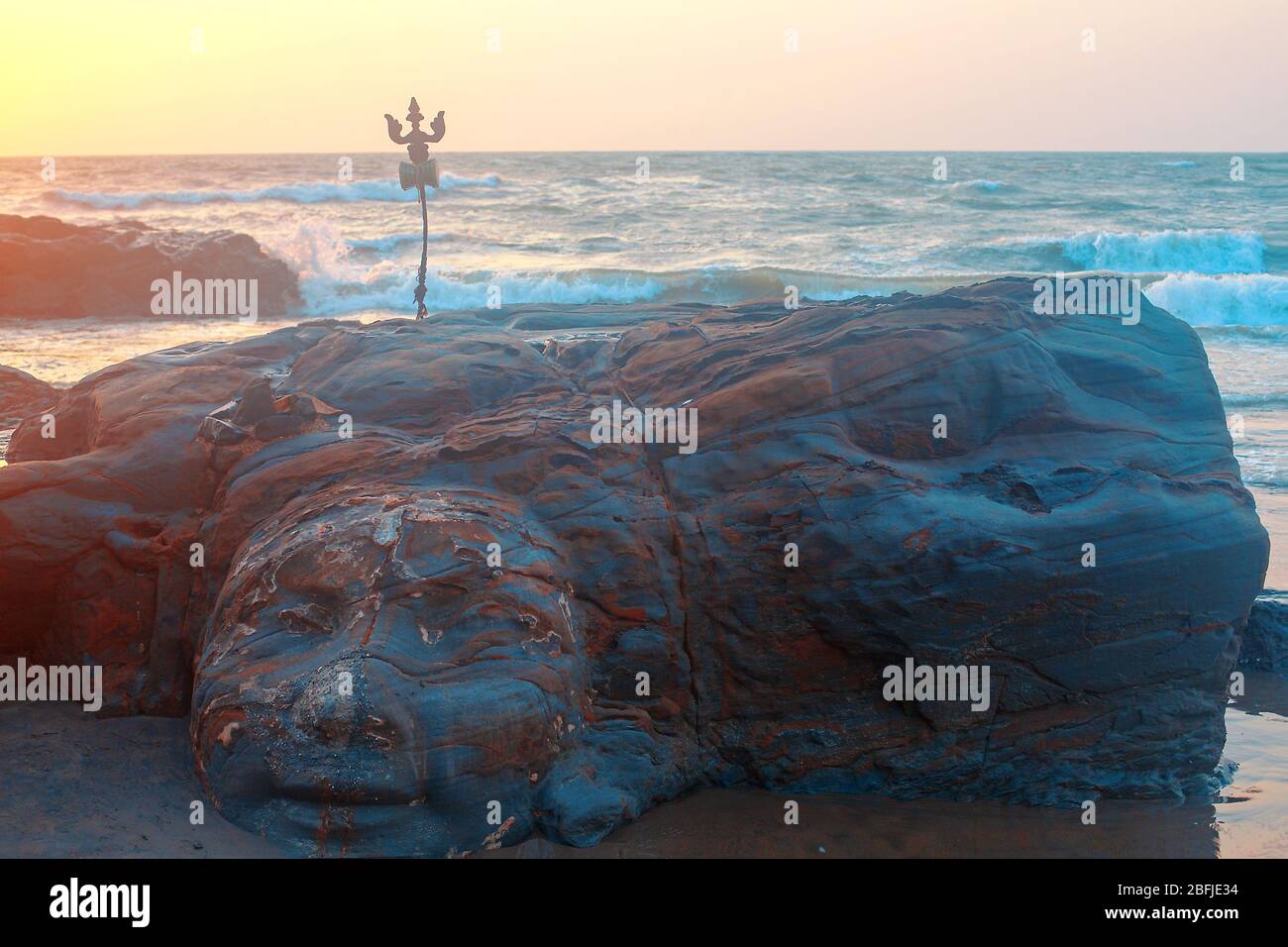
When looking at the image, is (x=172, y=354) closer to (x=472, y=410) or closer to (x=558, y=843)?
(x=472, y=410)

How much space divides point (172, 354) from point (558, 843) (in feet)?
14.1

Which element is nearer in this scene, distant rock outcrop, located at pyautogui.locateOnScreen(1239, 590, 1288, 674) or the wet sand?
the wet sand

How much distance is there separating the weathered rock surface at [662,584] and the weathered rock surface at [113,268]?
1529cm

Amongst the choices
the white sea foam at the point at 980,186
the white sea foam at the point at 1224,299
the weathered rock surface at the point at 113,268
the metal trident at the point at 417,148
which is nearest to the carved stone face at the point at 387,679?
the metal trident at the point at 417,148

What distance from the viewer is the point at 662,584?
15.5 ft

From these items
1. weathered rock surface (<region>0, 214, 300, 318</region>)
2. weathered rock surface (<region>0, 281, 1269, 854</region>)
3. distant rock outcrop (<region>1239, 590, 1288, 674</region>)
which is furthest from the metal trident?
weathered rock surface (<region>0, 214, 300, 318</region>)

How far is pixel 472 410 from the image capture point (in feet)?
18.5

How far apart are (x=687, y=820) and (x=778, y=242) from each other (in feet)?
73.6

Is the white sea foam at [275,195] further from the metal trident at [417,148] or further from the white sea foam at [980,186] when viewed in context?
the metal trident at [417,148]

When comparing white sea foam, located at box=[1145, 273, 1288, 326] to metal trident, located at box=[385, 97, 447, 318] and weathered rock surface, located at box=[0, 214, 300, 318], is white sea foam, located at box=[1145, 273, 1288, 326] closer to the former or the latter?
metal trident, located at box=[385, 97, 447, 318]

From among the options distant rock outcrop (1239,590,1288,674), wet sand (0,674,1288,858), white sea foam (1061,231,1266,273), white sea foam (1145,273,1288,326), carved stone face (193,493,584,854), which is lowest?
wet sand (0,674,1288,858)

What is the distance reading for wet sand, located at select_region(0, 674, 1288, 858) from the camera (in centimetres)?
411

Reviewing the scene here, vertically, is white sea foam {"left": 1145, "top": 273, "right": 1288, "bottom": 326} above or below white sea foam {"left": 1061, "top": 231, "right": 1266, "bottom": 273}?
below

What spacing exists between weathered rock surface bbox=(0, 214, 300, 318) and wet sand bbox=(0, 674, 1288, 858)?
621 inches
